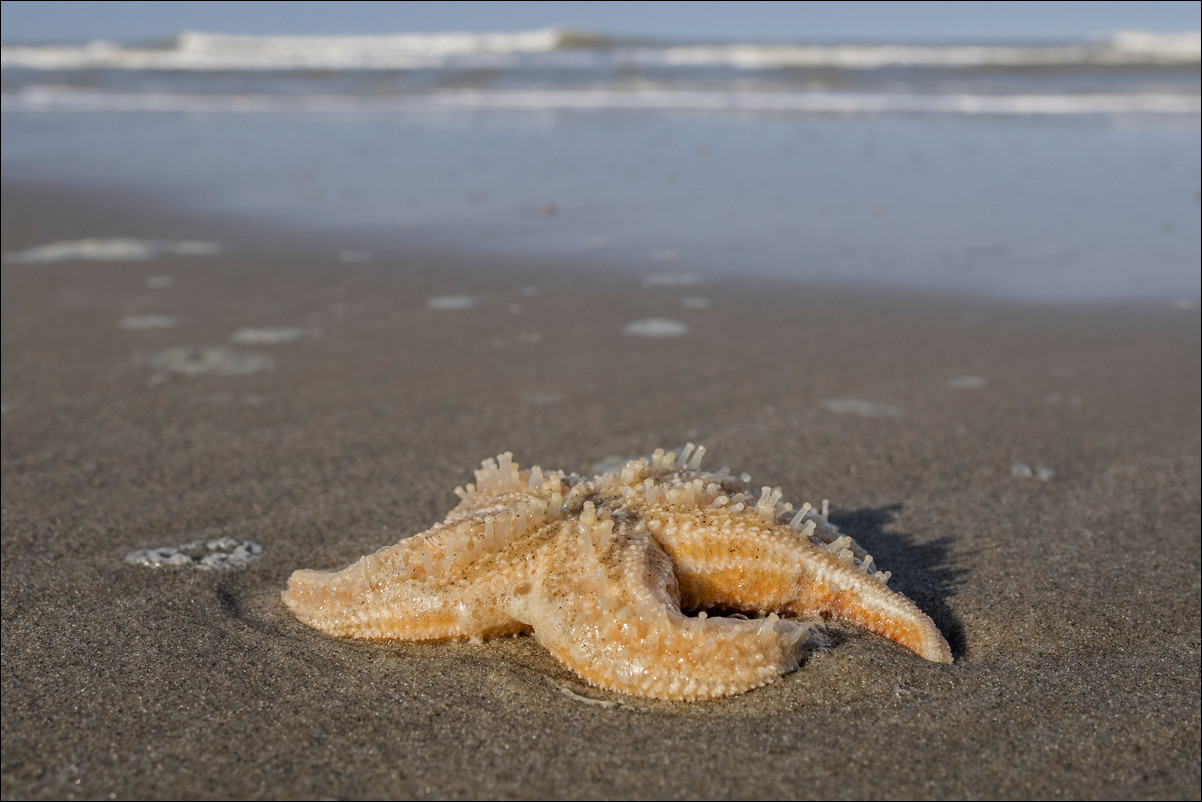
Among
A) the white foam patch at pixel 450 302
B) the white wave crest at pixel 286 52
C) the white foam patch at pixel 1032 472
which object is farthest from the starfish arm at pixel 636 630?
the white wave crest at pixel 286 52

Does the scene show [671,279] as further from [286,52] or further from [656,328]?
[286,52]

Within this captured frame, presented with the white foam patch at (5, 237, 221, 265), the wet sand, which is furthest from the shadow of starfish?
the white foam patch at (5, 237, 221, 265)

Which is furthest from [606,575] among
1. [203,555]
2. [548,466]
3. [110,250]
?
[110,250]

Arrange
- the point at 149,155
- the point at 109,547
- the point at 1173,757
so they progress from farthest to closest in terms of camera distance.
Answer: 1. the point at 149,155
2. the point at 109,547
3. the point at 1173,757

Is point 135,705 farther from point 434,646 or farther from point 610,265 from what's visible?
point 610,265

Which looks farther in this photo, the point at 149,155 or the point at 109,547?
the point at 149,155

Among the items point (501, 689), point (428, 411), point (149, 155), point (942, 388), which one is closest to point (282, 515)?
point (428, 411)
